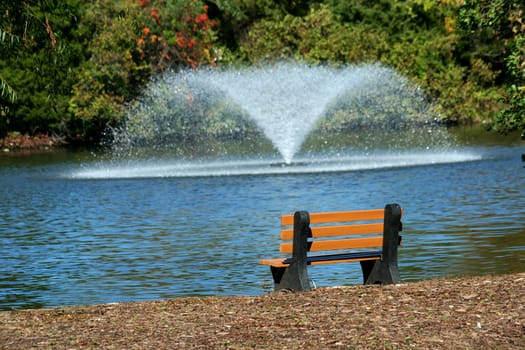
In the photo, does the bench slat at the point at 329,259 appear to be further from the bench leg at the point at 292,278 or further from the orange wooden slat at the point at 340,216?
A: the orange wooden slat at the point at 340,216

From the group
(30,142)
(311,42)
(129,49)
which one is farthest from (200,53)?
(30,142)

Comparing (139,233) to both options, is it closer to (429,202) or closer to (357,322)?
(429,202)

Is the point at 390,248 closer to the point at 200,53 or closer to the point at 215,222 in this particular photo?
the point at 215,222

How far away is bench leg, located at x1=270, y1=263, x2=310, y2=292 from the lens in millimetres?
12820

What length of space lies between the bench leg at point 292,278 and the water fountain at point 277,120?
25014mm

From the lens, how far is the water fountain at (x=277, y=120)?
1697 inches

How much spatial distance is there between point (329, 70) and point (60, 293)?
4334cm

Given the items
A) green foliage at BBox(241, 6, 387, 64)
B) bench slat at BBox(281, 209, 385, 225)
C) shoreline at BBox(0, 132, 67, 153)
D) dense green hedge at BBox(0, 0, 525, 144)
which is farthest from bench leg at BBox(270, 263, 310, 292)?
green foliage at BBox(241, 6, 387, 64)

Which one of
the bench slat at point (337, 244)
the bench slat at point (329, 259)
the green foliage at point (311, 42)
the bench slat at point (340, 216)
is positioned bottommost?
the bench slat at point (329, 259)

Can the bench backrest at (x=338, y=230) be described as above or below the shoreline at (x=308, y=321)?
above

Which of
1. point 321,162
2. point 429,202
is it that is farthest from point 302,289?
point 321,162

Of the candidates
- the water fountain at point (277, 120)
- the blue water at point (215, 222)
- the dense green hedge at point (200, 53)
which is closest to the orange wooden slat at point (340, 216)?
the blue water at point (215, 222)

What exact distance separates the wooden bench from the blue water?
4.18ft

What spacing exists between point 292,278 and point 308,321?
2.19m
